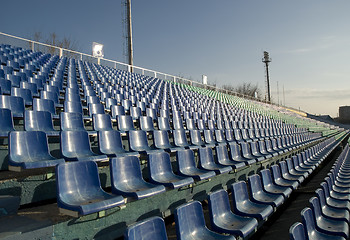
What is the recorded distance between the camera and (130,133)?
298 cm

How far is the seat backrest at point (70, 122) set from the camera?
2.90 m

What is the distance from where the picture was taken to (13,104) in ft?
9.84

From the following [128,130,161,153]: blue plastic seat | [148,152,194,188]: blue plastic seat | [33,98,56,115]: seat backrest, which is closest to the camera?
[148,152,194,188]: blue plastic seat

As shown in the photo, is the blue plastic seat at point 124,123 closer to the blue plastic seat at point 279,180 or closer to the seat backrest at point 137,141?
the seat backrest at point 137,141

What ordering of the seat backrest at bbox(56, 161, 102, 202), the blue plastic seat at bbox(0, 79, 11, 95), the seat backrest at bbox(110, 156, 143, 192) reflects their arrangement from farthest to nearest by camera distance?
the blue plastic seat at bbox(0, 79, 11, 95) → the seat backrest at bbox(110, 156, 143, 192) → the seat backrest at bbox(56, 161, 102, 202)

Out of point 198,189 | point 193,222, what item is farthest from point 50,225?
point 198,189

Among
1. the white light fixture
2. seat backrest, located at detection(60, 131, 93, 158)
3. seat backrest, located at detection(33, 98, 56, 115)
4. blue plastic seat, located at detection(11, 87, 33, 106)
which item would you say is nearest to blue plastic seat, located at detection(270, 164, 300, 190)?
seat backrest, located at detection(60, 131, 93, 158)

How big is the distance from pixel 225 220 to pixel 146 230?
0.95 meters

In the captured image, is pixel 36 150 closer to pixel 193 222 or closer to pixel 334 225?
pixel 193 222

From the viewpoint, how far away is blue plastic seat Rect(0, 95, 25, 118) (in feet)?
9.48

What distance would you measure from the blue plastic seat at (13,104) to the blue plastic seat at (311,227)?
2843 millimetres

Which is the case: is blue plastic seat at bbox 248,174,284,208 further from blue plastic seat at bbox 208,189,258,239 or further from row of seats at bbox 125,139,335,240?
blue plastic seat at bbox 208,189,258,239

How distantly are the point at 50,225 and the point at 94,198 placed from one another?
35 centimetres

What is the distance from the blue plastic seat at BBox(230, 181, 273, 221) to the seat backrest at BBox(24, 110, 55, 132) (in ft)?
6.22
